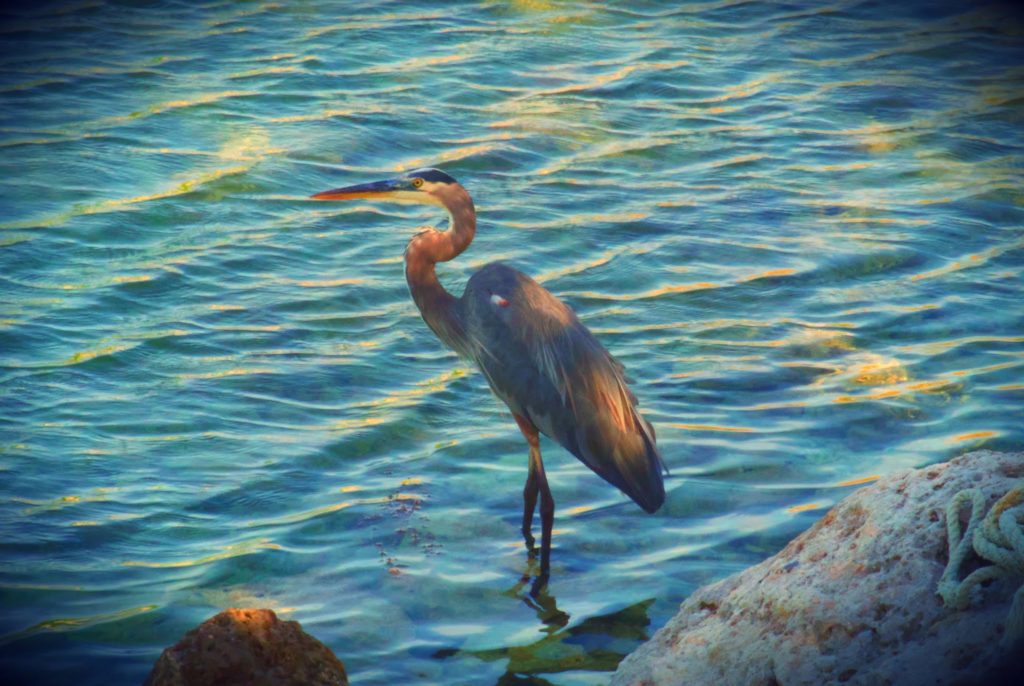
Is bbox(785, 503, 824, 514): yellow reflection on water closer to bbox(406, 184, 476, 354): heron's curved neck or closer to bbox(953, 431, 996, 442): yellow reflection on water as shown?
bbox(953, 431, 996, 442): yellow reflection on water

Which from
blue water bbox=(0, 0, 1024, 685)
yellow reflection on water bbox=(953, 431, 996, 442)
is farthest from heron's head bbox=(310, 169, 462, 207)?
yellow reflection on water bbox=(953, 431, 996, 442)

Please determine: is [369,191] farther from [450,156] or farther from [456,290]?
[450,156]

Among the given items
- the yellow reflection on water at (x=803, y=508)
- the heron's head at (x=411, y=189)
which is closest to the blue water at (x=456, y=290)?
the yellow reflection on water at (x=803, y=508)

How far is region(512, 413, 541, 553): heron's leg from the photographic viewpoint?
18.9ft

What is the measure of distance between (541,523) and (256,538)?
1.25m

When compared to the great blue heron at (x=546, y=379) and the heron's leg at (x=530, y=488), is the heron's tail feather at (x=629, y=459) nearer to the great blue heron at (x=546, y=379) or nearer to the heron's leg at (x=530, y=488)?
the great blue heron at (x=546, y=379)

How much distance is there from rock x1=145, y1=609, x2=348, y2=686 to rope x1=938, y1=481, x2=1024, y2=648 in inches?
69.5

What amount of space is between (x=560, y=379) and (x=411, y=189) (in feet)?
4.35

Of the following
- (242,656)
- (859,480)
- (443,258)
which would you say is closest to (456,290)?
(443,258)

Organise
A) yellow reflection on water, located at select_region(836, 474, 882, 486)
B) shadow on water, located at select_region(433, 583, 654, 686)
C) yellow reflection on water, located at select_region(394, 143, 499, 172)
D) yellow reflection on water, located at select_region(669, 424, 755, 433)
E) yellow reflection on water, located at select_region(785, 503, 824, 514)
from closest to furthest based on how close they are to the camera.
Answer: shadow on water, located at select_region(433, 583, 654, 686)
yellow reflection on water, located at select_region(785, 503, 824, 514)
yellow reflection on water, located at select_region(836, 474, 882, 486)
yellow reflection on water, located at select_region(669, 424, 755, 433)
yellow reflection on water, located at select_region(394, 143, 499, 172)

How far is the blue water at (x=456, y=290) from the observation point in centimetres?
526

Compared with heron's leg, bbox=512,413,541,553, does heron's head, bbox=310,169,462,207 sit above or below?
above

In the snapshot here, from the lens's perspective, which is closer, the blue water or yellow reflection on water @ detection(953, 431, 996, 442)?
the blue water

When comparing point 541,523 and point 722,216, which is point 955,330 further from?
point 541,523
